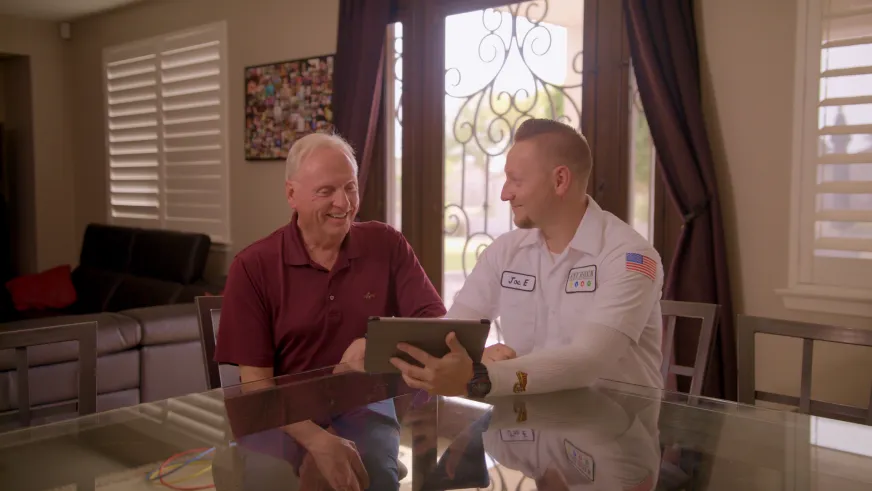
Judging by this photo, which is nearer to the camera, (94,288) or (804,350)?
(804,350)

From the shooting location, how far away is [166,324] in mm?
3352

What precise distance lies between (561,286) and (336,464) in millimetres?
831

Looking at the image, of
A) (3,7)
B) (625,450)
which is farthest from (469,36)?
(3,7)

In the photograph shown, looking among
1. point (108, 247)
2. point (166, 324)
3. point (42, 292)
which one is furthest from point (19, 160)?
point (166, 324)

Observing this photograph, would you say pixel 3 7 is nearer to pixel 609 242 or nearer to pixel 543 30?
pixel 543 30

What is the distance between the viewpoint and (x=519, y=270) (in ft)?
6.66

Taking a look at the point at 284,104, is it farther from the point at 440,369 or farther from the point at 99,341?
the point at 440,369

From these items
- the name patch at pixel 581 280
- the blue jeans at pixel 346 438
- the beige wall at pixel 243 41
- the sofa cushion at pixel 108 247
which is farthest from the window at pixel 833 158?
the sofa cushion at pixel 108 247

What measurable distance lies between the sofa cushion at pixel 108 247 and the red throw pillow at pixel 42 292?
0.35m

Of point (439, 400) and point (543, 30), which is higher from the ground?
point (543, 30)

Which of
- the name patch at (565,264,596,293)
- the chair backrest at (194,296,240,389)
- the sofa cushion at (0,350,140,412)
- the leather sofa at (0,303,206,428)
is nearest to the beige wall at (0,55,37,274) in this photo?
the leather sofa at (0,303,206,428)

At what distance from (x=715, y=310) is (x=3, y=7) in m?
6.66

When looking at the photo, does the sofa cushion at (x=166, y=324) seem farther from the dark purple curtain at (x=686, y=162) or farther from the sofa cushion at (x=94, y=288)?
the sofa cushion at (x=94, y=288)

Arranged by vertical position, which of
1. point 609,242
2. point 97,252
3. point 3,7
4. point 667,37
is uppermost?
point 3,7
